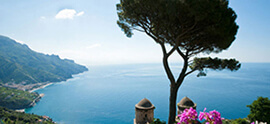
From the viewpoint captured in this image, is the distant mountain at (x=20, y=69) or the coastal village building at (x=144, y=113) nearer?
the coastal village building at (x=144, y=113)

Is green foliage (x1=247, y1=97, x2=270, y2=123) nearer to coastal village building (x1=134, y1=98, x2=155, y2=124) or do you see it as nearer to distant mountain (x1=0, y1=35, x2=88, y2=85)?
coastal village building (x1=134, y1=98, x2=155, y2=124)

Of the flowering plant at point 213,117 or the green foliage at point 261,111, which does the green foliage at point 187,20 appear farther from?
the green foliage at point 261,111

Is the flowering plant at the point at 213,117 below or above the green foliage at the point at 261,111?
above

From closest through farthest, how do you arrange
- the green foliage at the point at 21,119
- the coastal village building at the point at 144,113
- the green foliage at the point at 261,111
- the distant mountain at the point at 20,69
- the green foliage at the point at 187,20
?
1. the green foliage at the point at 187,20
2. the coastal village building at the point at 144,113
3. the green foliage at the point at 261,111
4. the green foliage at the point at 21,119
5. the distant mountain at the point at 20,69

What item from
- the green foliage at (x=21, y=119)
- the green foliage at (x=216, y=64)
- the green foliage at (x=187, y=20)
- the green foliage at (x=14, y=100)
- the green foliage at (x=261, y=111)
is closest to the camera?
the green foliage at (x=187, y=20)

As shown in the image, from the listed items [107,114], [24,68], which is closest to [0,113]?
A: [107,114]

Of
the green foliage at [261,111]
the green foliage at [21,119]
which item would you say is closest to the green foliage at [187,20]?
the green foliage at [261,111]

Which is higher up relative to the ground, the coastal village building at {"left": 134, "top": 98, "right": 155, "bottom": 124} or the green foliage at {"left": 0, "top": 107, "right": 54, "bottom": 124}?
the coastal village building at {"left": 134, "top": 98, "right": 155, "bottom": 124}

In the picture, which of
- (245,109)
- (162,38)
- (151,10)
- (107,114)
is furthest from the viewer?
(107,114)

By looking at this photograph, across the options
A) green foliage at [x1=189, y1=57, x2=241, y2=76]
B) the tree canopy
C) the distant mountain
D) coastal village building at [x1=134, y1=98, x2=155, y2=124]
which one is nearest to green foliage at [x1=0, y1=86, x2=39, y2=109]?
the distant mountain

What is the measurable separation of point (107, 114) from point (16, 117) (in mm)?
35186

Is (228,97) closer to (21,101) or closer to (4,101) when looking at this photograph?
(21,101)

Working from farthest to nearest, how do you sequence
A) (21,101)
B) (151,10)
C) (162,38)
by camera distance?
1. (21,101)
2. (162,38)
3. (151,10)

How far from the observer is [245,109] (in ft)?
163
